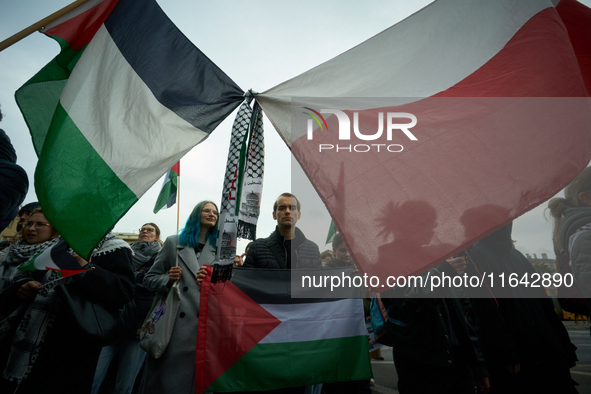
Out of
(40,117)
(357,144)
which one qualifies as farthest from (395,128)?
(40,117)

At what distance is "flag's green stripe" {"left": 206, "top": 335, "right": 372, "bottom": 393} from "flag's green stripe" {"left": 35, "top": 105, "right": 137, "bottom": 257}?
4.33 ft

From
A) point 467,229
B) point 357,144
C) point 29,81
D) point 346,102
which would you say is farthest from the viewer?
point 29,81

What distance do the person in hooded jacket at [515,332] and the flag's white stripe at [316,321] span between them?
956 mm

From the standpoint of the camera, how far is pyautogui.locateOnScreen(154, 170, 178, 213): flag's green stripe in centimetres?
454

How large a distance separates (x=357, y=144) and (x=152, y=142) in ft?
4.45

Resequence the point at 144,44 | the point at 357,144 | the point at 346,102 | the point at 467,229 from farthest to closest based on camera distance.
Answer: the point at 144,44, the point at 346,102, the point at 357,144, the point at 467,229

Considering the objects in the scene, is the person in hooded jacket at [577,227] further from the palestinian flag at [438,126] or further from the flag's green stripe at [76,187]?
the flag's green stripe at [76,187]

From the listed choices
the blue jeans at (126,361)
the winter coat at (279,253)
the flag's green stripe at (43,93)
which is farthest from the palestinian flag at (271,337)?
the flag's green stripe at (43,93)

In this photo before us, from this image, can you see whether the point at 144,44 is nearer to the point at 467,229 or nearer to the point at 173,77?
the point at 173,77

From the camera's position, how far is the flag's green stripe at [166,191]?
4543 mm

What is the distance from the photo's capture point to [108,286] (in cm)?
236

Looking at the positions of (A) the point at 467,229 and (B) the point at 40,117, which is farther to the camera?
(B) the point at 40,117

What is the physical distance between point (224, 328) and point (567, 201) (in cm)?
312

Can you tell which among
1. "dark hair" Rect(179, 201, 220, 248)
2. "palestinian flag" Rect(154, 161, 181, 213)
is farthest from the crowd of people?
"palestinian flag" Rect(154, 161, 181, 213)
